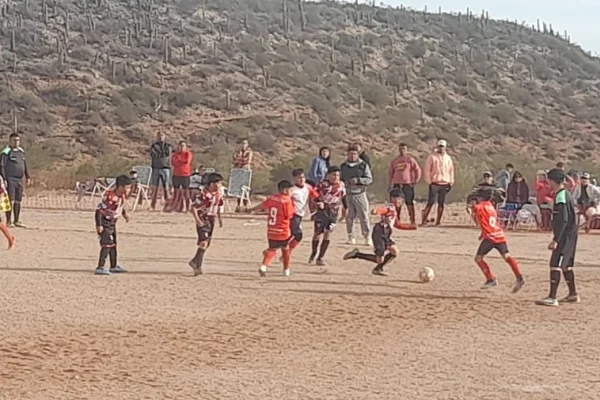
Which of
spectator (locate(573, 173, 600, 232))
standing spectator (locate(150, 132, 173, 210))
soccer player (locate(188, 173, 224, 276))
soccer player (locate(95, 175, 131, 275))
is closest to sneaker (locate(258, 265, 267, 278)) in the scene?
soccer player (locate(188, 173, 224, 276))

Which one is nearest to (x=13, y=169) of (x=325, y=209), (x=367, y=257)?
(x=325, y=209)

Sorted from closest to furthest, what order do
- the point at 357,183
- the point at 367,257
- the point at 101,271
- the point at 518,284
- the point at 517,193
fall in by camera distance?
the point at 518,284 → the point at 101,271 → the point at 367,257 → the point at 357,183 → the point at 517,193

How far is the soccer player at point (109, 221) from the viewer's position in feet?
49.4

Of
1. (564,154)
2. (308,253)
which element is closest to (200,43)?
(564,154)

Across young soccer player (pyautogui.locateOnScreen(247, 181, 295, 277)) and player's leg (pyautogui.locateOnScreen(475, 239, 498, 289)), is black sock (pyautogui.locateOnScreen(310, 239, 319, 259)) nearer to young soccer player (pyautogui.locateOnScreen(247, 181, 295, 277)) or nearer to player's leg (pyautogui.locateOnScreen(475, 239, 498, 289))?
young soccer player (pyautogui.locateOnScreen(247, 181, 295, 277))

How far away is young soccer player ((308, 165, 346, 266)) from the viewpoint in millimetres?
16172

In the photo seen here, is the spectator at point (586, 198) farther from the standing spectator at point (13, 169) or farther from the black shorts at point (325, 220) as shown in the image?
the standing spectator at point (13, 169)

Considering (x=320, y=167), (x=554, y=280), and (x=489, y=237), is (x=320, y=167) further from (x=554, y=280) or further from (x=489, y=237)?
(x=554, y=280)

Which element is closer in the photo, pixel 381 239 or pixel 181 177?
pixel 381 239

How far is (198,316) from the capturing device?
12.0 meters

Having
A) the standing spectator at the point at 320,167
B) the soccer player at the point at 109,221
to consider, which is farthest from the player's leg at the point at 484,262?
the standing spectator at the point at 320,167

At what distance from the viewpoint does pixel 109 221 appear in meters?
15.2

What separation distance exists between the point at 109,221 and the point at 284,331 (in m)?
4.76

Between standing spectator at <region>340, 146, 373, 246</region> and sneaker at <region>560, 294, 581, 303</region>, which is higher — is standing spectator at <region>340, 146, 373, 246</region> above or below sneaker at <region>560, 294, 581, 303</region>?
above
